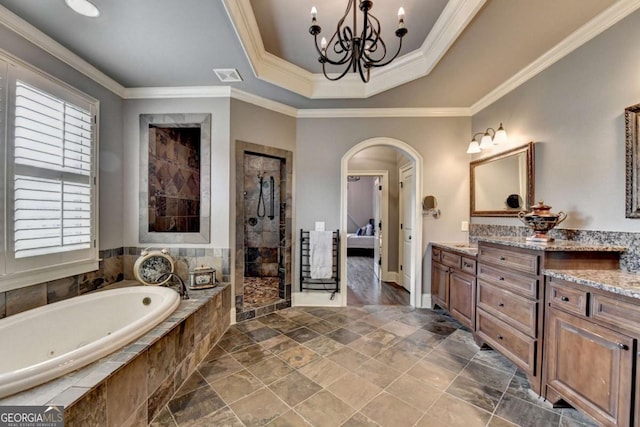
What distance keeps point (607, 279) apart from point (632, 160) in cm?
88

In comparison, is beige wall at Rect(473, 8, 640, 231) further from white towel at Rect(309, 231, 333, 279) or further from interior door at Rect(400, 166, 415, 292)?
white towel at Rect(309, 231, 333, 279)

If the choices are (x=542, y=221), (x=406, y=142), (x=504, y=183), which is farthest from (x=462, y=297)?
(x=406, y=142)

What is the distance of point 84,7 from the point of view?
1.70m

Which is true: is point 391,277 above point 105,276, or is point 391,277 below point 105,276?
below

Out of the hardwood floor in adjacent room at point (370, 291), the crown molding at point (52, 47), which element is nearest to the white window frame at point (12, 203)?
the crown molding at point (52, 47)

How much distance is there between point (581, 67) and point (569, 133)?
500 mm

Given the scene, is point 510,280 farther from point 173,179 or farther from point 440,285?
point 173,179

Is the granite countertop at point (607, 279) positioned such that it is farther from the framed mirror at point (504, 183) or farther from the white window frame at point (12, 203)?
the white window frame at point (12, 203)

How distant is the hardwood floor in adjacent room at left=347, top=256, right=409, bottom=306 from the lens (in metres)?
3.58

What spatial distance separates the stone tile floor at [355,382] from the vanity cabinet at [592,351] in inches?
9.4

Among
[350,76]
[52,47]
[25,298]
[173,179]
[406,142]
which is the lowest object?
[25,298]

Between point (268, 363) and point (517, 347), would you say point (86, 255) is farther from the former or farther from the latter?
point (517, 347)

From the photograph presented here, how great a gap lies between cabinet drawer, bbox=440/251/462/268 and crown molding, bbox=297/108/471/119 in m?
1.80

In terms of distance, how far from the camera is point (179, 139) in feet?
11.4
